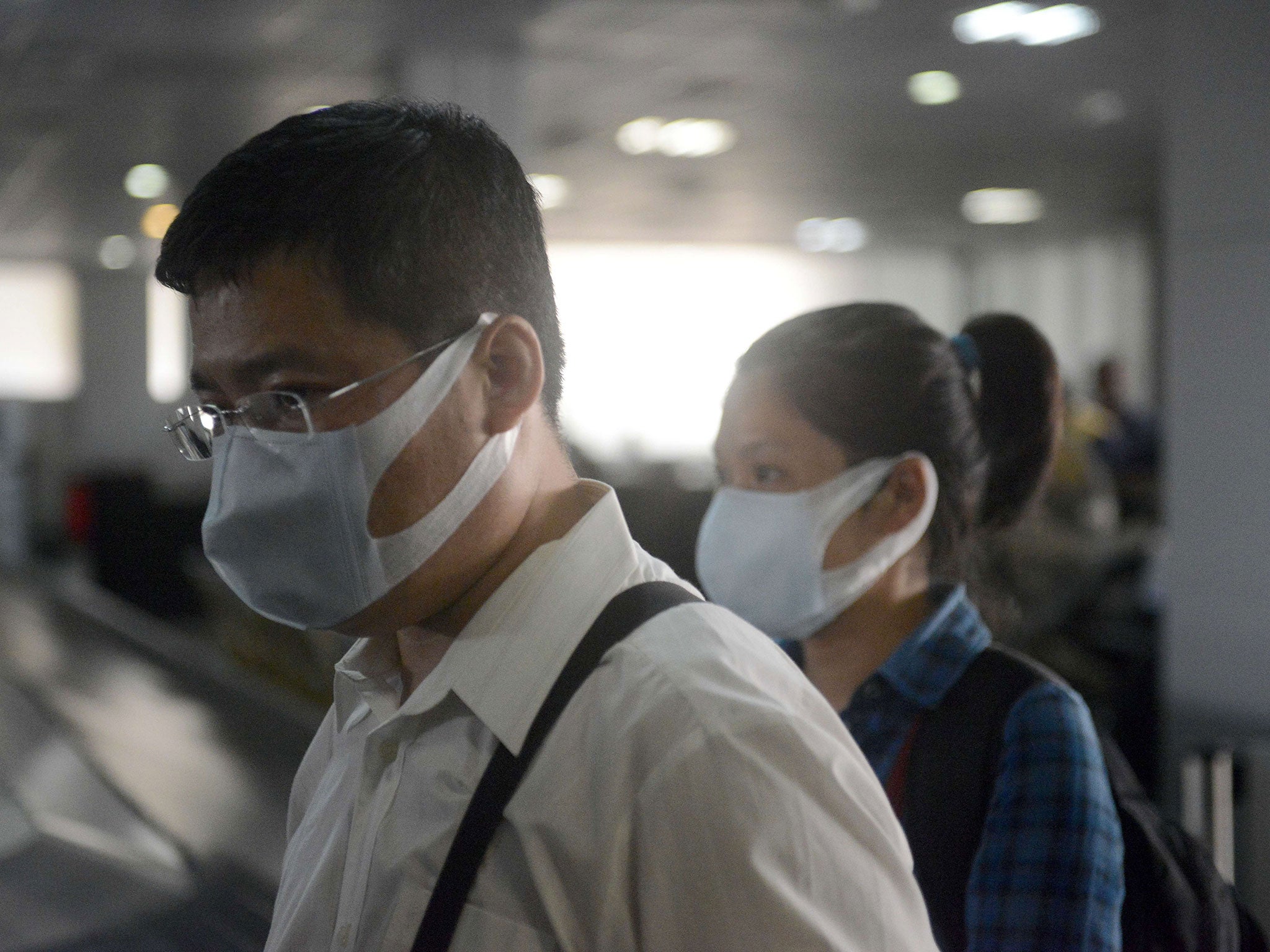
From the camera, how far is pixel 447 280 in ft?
3.01

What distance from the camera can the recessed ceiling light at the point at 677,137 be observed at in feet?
30.6

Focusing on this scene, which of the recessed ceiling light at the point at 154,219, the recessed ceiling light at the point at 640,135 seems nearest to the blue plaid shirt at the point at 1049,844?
the recessed ceiling light at the point at 640,135

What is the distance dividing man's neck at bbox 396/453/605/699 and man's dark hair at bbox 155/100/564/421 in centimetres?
15

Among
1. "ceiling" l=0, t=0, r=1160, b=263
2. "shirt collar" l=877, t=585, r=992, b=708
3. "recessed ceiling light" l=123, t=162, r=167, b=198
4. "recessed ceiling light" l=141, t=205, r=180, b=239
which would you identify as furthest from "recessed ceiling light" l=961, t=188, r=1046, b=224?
"shirt collar" l=877, t=585, r=992, b=708

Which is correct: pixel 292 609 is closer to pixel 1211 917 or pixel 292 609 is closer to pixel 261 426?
pixel 261 426

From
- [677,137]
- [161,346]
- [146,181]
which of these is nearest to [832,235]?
[677,137]

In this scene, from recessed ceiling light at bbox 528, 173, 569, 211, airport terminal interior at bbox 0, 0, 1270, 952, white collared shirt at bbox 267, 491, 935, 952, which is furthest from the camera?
recessed ceiling light at bbox 528, 173, 569, 211

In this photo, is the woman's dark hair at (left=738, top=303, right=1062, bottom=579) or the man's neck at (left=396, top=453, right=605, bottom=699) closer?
the man's neck at (left=396, top=453, right=605, bottom=699)

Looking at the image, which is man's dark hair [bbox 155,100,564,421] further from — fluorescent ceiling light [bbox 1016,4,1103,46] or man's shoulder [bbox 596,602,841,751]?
fluorescent ceiling light [bbox 1016,4,1103,46]

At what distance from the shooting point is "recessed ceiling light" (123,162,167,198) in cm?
1134

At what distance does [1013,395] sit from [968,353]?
95 millimetres

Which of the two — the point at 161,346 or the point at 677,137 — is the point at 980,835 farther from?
the point at 161,346

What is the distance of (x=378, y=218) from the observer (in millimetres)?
888

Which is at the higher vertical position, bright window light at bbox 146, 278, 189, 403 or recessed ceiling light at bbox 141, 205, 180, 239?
recessed ceiling light at bbox 141, 205, 180, 239
